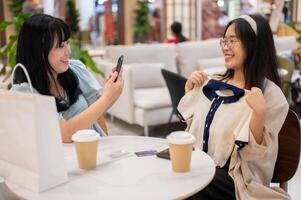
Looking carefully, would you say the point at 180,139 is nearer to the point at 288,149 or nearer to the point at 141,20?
the point at 288,149

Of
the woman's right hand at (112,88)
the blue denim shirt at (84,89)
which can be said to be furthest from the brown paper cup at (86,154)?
the blue denim shirt at (84,89)

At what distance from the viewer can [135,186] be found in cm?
129

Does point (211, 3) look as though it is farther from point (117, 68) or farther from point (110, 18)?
point (117, 68)

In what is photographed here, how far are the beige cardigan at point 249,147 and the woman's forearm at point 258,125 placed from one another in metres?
0.02

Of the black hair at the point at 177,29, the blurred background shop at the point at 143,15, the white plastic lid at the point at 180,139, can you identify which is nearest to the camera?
the white plastic lid at the point at 180,139

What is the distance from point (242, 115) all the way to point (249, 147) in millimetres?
156

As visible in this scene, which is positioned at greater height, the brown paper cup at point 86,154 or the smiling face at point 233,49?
the smiling face at point 233,49

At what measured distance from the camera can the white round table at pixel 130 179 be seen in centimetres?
124

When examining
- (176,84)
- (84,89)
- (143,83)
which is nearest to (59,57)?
(84,89)

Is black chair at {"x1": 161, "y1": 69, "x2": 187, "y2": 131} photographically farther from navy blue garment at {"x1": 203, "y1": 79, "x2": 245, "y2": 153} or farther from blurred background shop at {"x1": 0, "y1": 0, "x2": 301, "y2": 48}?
blurred background shop at {"x1": 0, "y1": 0, "x2": 301, "y2": 48}

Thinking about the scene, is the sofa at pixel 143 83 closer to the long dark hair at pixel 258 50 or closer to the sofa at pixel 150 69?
the sofa at pixel 150 69

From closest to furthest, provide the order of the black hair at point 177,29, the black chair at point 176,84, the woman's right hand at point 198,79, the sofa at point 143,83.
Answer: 1. the woman's right hand at point 198,79
2. the black chair at point 176,84
3. the sofa at point 143,83
4. the black hair at point 177,29

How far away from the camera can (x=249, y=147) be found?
1.66 metres

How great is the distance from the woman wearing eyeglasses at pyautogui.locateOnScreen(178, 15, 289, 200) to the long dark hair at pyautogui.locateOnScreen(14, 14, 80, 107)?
0.66 metres
